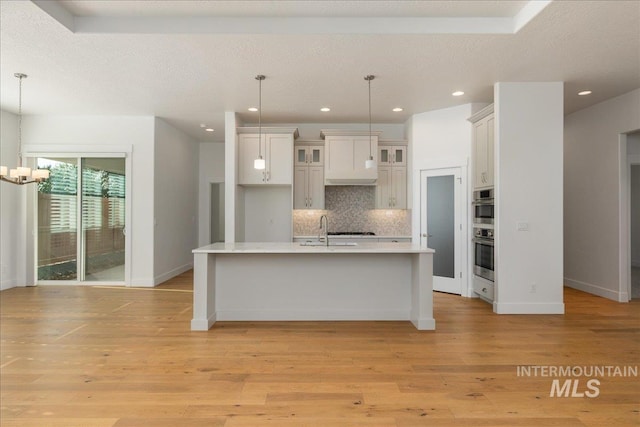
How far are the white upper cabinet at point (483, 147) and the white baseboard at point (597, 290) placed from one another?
2.43 meters

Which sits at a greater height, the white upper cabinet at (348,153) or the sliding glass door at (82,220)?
the white upper cabinet at (348,153)

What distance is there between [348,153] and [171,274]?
13.1ft

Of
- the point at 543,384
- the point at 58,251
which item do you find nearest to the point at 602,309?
the point at 543,384

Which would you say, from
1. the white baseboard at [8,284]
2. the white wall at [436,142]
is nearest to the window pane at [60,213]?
the white baseboard at [8,284]

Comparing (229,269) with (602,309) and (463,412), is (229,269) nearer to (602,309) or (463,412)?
(463,412)

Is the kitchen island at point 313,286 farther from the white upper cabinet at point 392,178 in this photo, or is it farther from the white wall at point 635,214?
the white wall at point 635,214

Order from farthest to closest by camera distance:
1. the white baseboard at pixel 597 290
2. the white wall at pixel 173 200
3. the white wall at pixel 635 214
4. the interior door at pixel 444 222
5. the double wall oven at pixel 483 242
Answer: the white wall at pixel 635 214
the white wall at pixel 173 200
the interior door at pixel 444 222
the white baseboard at pixel 597 290
the double wall oven at pixel 483 242

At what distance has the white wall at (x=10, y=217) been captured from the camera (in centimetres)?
611

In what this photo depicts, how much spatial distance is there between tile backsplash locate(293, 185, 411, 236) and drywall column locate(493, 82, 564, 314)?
7.57 ft

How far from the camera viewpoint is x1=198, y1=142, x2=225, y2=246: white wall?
348 inches

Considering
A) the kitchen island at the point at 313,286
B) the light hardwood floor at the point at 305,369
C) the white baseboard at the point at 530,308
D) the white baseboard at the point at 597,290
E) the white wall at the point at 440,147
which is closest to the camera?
the light hardwood floor at the point at 305,369

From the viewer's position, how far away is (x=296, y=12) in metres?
3.41

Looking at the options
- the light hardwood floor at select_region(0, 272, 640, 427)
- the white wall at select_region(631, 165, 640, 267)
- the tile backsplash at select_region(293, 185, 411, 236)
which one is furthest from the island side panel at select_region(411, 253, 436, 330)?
the white wall at select_region(631, 165, 640, 267)

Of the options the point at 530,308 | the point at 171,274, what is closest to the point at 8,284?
the point at 171,274
